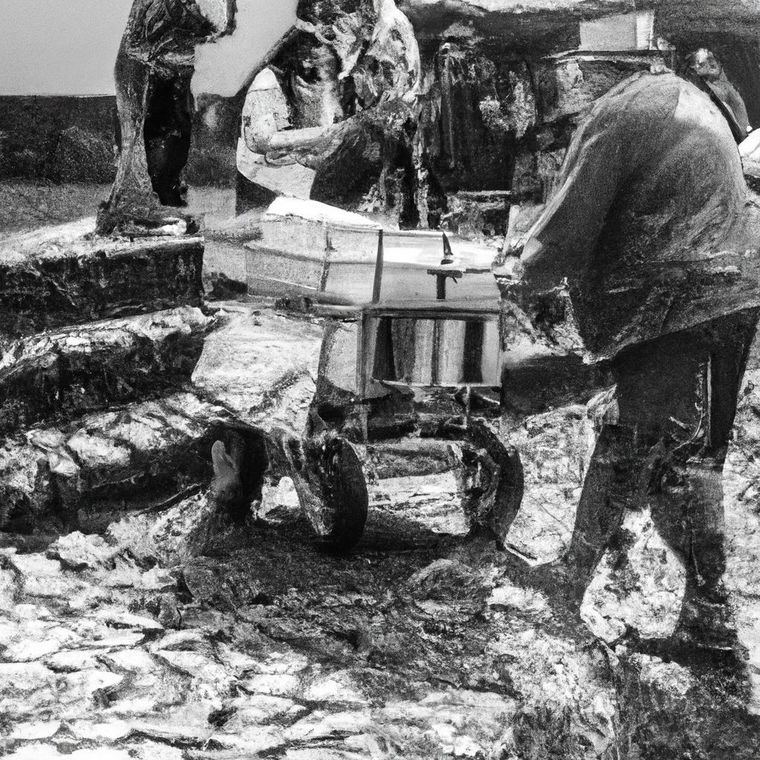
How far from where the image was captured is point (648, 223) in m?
2.03

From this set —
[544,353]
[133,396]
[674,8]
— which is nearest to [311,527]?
[133,396]

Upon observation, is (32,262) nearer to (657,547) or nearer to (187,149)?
(187,149)

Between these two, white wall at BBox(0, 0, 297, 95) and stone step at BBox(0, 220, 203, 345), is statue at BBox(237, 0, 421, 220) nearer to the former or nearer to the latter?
white wall at BBox(0, 0, 297, 95)

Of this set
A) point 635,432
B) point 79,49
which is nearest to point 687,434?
point 635,432

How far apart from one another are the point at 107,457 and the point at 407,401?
682 millimetres

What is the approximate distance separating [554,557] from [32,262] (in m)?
1.31

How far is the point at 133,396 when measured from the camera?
2.23m

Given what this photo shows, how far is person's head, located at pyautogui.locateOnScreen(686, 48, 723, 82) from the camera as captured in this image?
2.09m

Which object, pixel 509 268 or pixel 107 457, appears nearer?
pixel 509 268

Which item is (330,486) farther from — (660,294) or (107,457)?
(660,294)

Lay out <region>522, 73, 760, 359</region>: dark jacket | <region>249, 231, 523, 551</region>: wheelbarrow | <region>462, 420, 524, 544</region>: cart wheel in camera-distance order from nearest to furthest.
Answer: <region>522, 73, 760, 359</region>: dark jacket, <region>249, 231, 523, 551</region>: wheelbarrow, <region>462, 420, 524, 544</region>: cart wheel

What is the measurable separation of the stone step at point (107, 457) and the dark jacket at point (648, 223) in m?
0.82

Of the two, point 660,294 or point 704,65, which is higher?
point 704,65

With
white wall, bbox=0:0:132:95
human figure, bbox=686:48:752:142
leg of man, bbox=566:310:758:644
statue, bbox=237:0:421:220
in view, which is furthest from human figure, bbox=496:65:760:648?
white wall, bbox=0:0:132:95
